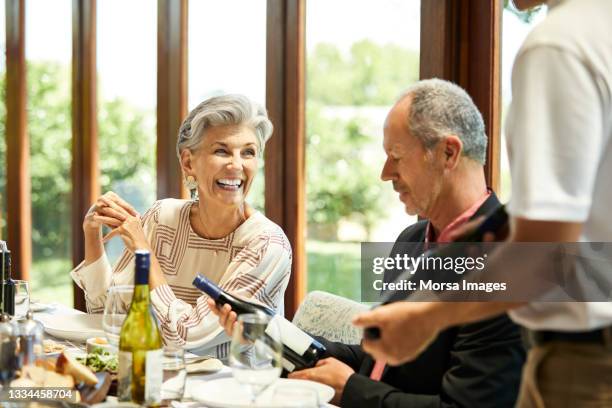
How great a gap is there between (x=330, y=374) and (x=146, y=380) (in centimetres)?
49

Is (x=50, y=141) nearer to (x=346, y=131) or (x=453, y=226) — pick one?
(x=346, y=131)

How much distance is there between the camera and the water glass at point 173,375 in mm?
1567

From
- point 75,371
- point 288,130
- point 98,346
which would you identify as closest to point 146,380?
point 75,371

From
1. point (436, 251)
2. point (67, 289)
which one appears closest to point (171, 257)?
point (436, 251)

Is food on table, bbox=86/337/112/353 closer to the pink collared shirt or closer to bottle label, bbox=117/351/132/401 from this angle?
bottle label, bbox=117/351/132/401

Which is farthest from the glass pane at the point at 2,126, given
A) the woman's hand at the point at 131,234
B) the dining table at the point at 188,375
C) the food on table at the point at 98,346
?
the food on table at the point at 98,346

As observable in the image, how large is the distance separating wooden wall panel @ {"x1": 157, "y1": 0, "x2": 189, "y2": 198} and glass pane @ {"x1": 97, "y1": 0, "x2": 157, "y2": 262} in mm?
159

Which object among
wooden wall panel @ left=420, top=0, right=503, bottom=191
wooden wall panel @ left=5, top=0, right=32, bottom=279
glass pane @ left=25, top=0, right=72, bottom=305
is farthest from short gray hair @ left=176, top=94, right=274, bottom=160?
wooden wall panel @ left=5, top=0, right=32, bottom=279

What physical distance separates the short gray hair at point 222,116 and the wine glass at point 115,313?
0.93 m

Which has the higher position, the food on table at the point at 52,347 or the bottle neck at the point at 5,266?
the bottle neck at the point at 5,266

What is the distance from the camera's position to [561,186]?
1.08 metres

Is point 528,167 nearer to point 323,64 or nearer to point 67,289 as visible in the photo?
point 323,64

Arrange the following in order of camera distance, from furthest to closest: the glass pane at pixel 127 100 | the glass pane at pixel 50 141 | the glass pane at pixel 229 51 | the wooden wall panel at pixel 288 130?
the glass pane at pixel 50 141 < the glass pane at pixel 127 100 < the glass pane at pixel 229 51 < the wooden wall panel at pixel 288 130

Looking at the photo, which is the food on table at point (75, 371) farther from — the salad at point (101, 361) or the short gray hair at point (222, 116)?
the short gray hair at point (222, 116)
